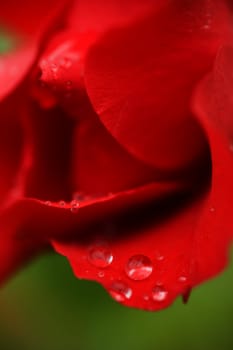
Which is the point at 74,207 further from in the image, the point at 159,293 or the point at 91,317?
the point at 91,317

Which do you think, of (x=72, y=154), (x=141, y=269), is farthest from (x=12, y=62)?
(x=141, y=269)

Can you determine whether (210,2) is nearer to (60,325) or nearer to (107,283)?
(107,283)

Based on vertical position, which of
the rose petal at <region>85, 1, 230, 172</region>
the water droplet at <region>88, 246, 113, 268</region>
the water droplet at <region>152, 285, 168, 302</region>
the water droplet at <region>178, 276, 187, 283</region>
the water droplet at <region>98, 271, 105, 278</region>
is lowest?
the water droplet at <region>152, 285, 168, 302</region>

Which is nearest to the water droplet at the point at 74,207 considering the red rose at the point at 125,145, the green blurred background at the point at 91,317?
the red rose at the point at 125,145

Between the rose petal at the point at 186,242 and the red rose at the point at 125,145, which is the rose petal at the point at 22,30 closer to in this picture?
the red rose at the point at 125,145

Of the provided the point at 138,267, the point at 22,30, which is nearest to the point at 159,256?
the point at 138,267

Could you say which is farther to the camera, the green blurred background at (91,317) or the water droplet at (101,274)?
the green blurred background at (91,317)

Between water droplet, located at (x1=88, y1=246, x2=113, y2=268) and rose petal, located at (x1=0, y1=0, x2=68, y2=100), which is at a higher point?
rose petal, located at (x1=0, y1=0, x2=68, y2=100)

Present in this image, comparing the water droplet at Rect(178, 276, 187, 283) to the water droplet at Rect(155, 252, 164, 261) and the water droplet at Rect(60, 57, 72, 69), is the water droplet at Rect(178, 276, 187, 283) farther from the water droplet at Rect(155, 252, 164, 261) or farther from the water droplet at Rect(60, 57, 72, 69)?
the water droplet at Rect(60, 57, 72, 69)

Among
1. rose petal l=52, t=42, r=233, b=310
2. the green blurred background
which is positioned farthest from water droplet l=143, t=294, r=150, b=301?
the green blurred background

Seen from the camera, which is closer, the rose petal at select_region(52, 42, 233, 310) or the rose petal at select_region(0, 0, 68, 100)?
the rose petal at select_region(52, 42, 233, 310)
